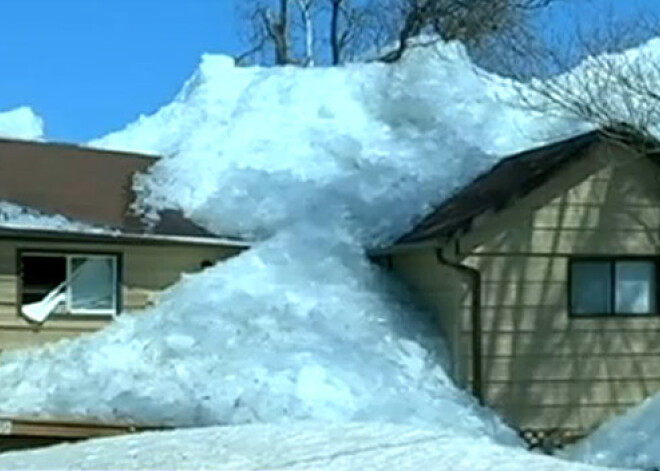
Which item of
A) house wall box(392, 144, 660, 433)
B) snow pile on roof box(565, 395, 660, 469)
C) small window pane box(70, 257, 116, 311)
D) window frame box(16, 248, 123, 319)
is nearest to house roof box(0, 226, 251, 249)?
window frame box(16, 248, 123, 319)

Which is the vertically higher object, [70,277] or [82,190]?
[82,190]

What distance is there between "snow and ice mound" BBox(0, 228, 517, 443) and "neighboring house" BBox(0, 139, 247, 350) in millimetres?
367

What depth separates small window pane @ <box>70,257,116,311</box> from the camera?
17.6 m

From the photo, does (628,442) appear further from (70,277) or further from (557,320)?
(70,277)

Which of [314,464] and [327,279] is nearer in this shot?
[314,464]

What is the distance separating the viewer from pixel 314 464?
933cm

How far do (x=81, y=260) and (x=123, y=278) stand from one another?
592mm

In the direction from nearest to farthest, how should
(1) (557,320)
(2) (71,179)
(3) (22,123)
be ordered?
(1) (557,320)
(2) (71,179)
(3) (22,123)

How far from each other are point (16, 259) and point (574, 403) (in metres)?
7.11

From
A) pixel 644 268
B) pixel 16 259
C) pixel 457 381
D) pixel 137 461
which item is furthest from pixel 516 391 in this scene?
pixel 137 461

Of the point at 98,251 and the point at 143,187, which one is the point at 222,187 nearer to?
the point at 143,187

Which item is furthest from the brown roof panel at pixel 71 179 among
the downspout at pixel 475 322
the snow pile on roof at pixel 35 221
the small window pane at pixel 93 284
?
the downspout at pixel 475 322

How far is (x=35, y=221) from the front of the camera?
17422 millimetres

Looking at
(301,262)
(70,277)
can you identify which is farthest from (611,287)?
(70,277)
